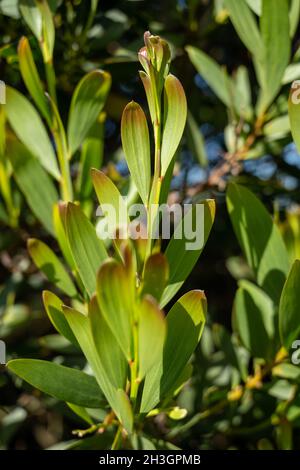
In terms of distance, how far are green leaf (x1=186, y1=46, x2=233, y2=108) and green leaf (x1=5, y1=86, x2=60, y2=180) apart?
0.79ft

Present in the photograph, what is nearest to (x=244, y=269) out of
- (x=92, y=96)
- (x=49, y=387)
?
(x=92, y=96)

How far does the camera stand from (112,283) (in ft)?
1.46

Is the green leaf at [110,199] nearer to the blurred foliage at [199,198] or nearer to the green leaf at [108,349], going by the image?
the green leaf at [108,349]

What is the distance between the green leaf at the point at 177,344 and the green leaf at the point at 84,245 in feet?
0.29

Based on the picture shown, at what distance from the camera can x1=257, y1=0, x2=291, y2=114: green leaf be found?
0.71m

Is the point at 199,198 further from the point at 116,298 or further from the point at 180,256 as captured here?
the point at 116,298

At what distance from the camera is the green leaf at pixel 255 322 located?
73 centimetres

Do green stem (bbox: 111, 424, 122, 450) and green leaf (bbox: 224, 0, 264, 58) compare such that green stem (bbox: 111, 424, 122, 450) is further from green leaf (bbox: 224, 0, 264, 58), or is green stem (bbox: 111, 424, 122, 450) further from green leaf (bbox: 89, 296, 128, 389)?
green leaf (bbox: 224, 0, 264, 58)

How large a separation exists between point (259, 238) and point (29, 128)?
33 centimetres

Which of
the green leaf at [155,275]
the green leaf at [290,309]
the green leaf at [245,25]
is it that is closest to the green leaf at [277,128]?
the green leaf at [245,25]

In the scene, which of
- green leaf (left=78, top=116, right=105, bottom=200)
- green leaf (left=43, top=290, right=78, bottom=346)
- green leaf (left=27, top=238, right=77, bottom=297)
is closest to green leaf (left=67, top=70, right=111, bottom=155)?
green leaf (left=78, top=116, right=105, bottom=200)

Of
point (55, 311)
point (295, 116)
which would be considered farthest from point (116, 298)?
point (295, 116)

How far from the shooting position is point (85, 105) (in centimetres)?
75

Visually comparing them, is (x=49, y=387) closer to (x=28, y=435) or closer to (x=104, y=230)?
(x=104, y=230)
